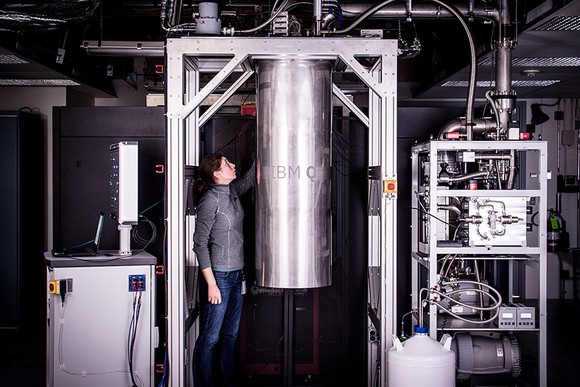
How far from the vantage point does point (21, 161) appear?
618 centimetres

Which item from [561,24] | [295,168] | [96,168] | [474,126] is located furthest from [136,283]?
[561,24]

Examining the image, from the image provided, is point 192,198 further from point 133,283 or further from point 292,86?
point 292,86

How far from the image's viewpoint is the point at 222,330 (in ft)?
14.4

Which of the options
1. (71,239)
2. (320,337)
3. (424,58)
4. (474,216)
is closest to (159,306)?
(71,239)

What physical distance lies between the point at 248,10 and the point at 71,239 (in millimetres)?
2342

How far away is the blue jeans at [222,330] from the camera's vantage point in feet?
13.4

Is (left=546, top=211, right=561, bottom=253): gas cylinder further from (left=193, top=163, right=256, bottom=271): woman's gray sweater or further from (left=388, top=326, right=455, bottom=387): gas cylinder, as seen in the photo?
(left=193, top=163, right=256, bottom=271): woman's gray sweater

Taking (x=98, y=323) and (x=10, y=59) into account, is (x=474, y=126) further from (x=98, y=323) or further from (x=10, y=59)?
(x=10, y=59)

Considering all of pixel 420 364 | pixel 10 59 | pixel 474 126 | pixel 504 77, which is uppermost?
A: pixel 10 59

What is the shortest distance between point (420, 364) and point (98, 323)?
2.12 meters

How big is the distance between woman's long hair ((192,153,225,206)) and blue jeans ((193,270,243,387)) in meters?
0.55

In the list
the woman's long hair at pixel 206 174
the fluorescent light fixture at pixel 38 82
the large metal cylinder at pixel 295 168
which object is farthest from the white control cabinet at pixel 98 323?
the fluorescent light fixture at pixel 38 82

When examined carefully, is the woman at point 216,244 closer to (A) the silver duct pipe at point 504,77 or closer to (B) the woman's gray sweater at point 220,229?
(B) the woman's gray sweater at point 220,229

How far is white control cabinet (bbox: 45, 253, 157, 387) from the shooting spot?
411 centimetres
